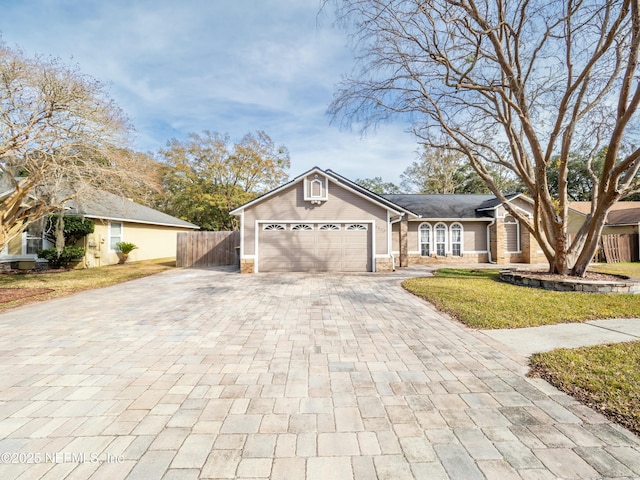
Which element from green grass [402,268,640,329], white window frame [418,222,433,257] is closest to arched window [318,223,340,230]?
green grass [402,268,640,329]

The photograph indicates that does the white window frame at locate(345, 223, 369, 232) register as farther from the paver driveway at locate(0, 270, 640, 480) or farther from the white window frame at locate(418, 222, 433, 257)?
the paver driveway at locate(0, 270, 640, 480)

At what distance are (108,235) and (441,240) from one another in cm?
1884

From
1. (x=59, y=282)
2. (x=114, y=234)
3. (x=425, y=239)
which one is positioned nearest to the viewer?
(x=59, y=282)

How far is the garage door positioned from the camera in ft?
41.2

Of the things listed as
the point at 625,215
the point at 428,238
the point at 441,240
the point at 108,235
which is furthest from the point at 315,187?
the point at 625,215

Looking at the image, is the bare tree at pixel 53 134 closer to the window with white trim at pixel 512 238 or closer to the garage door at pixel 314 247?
the garage door at pixel 314 247

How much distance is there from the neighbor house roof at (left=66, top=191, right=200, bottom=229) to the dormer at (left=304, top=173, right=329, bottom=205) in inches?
262

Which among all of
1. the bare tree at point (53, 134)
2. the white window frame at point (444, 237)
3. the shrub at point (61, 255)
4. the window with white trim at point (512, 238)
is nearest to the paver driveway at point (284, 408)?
the bare tree at point (53, 134)

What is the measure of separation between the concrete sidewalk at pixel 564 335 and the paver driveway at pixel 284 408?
1.33ft

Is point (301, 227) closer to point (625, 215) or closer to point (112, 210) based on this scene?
point (112, 210)

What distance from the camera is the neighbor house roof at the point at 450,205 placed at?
16.6 m

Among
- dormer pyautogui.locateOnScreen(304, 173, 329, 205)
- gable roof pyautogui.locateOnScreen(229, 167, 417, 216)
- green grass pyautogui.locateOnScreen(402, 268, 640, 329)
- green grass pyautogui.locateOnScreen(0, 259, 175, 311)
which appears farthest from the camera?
dormer pyautogui.locateOnScreen(304, 173, 329, 205)

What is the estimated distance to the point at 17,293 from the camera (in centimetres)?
785

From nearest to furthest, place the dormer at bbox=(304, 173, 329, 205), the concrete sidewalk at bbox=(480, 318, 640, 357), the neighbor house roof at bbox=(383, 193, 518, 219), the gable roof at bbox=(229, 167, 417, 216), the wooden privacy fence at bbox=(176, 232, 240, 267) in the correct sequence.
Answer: the concrete sidewalk at bbox=(480, 318, 640, 357) < the gable roof at bbox=(229, 167, 417, 216) < the dormer at bbox=(304, 173, 329, 205) < the wooden privacy fence at bbox=(176, 232, 240, 267) < the neighbor house roof at bbox=(383, 193, 518, 219)
